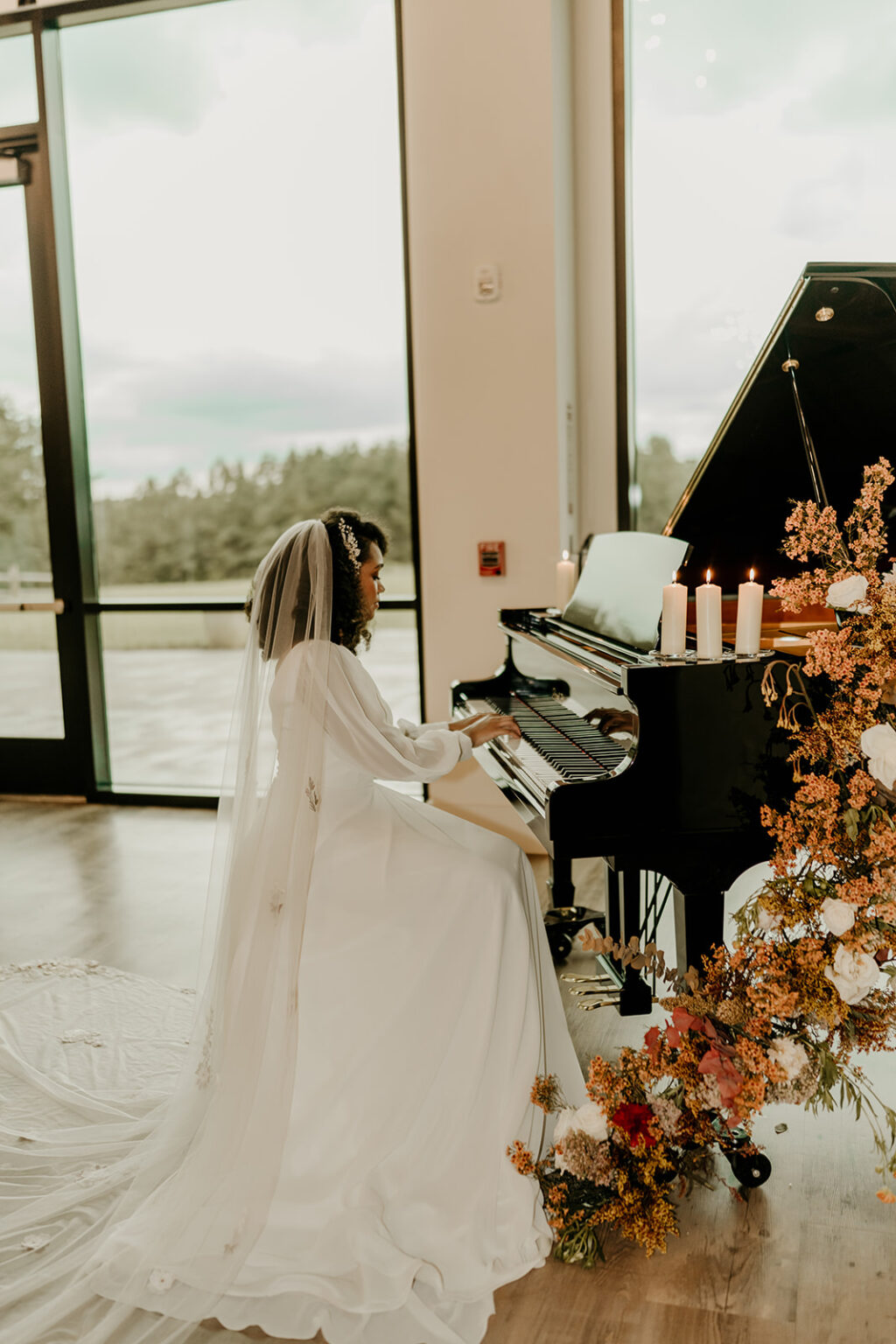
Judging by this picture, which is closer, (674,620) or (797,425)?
(674,620)

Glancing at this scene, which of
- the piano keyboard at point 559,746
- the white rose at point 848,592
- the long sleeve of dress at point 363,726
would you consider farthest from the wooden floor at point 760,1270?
the white rose at point 848,592

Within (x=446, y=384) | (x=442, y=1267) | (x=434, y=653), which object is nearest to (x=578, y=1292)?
(x=442, y=1267)

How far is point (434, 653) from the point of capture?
4.56 metres

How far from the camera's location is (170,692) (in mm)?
5559

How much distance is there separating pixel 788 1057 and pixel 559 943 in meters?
1.39

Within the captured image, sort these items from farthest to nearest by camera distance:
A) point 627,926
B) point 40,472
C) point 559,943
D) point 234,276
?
1. point 40,472
2. point 234,276
3. point 559,943
4. point 627,926

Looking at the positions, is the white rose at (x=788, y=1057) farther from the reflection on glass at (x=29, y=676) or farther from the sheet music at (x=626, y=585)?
the reflection on glass at (x=29, y=676)

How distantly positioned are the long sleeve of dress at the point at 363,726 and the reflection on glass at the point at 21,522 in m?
3.70

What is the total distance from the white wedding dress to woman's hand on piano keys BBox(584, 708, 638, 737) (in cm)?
36

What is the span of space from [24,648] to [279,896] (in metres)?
4.05

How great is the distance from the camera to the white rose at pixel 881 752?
1800mm

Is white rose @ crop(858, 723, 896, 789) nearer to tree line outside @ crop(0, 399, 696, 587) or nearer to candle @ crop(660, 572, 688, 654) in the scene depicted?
candle @ crop(660, 572, 688, 654)

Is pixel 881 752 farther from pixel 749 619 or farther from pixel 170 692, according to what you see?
pixel 170 692

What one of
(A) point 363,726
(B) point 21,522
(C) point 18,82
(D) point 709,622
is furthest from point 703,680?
(C) point 18,82
